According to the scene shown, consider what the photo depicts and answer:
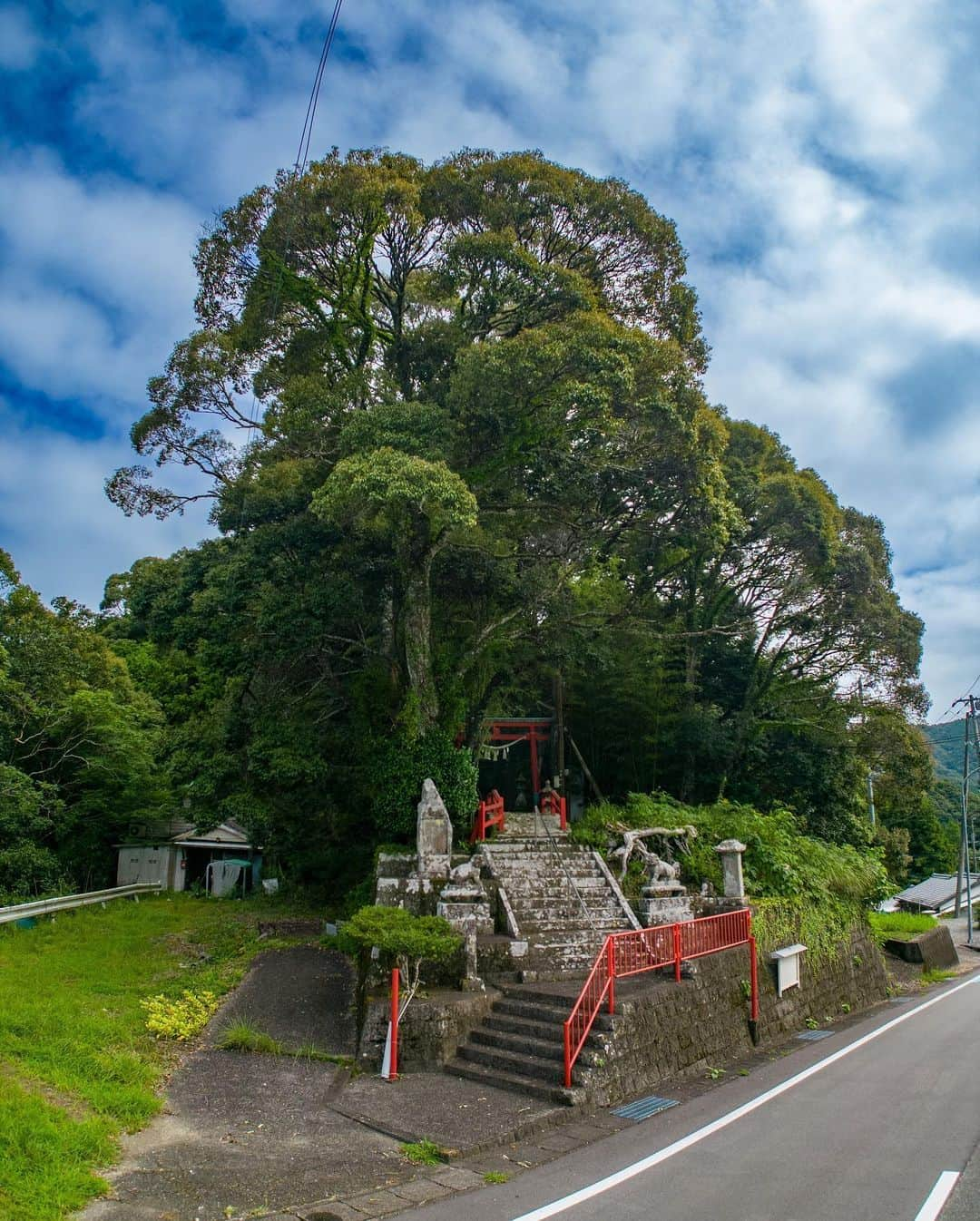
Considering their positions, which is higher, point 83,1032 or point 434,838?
point 434,838

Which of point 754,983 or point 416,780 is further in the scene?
point 416,780

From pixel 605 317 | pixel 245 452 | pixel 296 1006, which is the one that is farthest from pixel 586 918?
pixel 245 452

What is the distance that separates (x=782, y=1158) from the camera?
20.9 ft

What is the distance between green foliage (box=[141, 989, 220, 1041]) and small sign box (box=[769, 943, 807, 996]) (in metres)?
7.80

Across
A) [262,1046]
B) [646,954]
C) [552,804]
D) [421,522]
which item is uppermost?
[421,522]

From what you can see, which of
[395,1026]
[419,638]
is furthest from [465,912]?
[419,638]

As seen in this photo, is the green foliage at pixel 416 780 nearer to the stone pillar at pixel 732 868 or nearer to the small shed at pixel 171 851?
the stone pillar at pixel 732 868

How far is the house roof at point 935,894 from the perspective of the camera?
35.8 m

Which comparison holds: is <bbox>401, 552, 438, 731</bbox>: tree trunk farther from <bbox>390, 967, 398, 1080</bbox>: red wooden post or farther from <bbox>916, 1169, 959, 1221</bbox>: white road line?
<bbox>916, 1169, 959, 1221</bbox>: white road line

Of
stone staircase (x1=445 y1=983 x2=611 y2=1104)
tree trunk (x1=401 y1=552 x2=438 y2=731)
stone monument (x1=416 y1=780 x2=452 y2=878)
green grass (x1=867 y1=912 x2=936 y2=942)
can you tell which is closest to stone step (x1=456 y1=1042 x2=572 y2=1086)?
stone staircase (x1=445 y1=983 x2=611 y2=1104)

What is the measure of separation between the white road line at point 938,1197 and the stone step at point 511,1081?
119 inches

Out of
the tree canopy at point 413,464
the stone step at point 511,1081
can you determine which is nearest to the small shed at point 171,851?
the tree canopy at point 413,464

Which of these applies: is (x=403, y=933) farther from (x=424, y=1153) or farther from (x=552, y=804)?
(x=552, y=804)

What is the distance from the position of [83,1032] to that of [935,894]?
38792 millimetres
